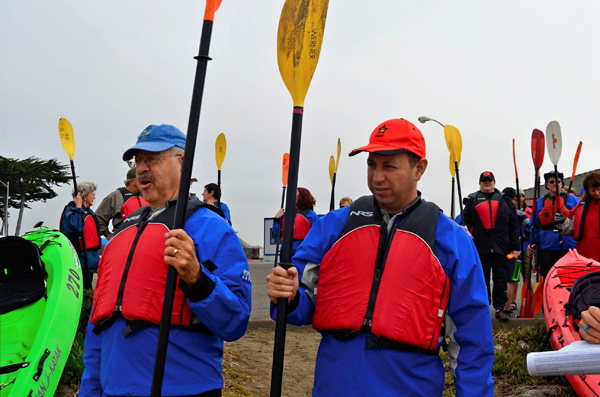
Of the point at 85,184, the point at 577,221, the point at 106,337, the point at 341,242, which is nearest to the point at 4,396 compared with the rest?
the point at 106,337

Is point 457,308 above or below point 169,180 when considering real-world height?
below

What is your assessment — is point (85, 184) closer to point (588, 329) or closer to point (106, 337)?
point (106, 337)

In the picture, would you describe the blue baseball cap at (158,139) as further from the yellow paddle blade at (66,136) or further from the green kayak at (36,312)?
the yellow paddle blade at (66,136)

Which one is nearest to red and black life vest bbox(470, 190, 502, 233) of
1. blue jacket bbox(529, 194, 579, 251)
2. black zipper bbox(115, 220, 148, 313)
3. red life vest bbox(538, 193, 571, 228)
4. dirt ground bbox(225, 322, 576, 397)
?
red life vest bbox(538, 193, 571, 228)

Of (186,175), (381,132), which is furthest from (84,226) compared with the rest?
(381,132)

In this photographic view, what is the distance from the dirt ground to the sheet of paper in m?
3.93

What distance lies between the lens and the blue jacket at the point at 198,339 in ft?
6.98

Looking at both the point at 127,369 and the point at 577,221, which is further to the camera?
Answer: the point at 577,221

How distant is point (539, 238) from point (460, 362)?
628 cm

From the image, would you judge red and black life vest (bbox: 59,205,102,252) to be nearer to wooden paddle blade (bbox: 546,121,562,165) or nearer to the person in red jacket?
the person in red jacket

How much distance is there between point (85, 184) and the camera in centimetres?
675

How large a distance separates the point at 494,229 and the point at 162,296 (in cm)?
586

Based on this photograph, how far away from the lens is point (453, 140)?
7699 millimetres

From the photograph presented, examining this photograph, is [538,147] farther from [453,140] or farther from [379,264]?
[379,264]
